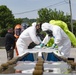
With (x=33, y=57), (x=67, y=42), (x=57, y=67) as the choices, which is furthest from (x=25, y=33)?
(x=57, y=67)

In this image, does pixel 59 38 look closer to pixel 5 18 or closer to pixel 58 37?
pixel 58 37

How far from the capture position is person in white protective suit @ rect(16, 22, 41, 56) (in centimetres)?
1019

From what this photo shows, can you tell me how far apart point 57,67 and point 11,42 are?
354 inches

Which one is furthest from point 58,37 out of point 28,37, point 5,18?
point 5,18

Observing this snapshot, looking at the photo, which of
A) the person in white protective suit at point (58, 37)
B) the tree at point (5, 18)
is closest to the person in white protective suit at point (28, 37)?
the person in white protective suit at point (58, 37)

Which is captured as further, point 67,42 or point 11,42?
point 11,42

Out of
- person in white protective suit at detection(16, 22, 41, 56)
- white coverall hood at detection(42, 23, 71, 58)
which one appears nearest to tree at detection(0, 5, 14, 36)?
person in white protective suit at detection(16, 22, 41, 56)

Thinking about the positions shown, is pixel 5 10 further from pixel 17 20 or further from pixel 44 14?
pixel 44 14

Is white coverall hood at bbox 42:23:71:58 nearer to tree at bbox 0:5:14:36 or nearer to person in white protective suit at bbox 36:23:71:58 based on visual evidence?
person in white protective suit at bbox 36:23:71:58

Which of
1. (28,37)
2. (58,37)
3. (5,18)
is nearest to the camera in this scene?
(58,37)

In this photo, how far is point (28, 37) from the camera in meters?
10.6

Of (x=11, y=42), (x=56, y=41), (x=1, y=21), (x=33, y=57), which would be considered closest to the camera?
(x=33, y=57)

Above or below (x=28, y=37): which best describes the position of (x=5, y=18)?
below

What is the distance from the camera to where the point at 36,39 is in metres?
10.1
